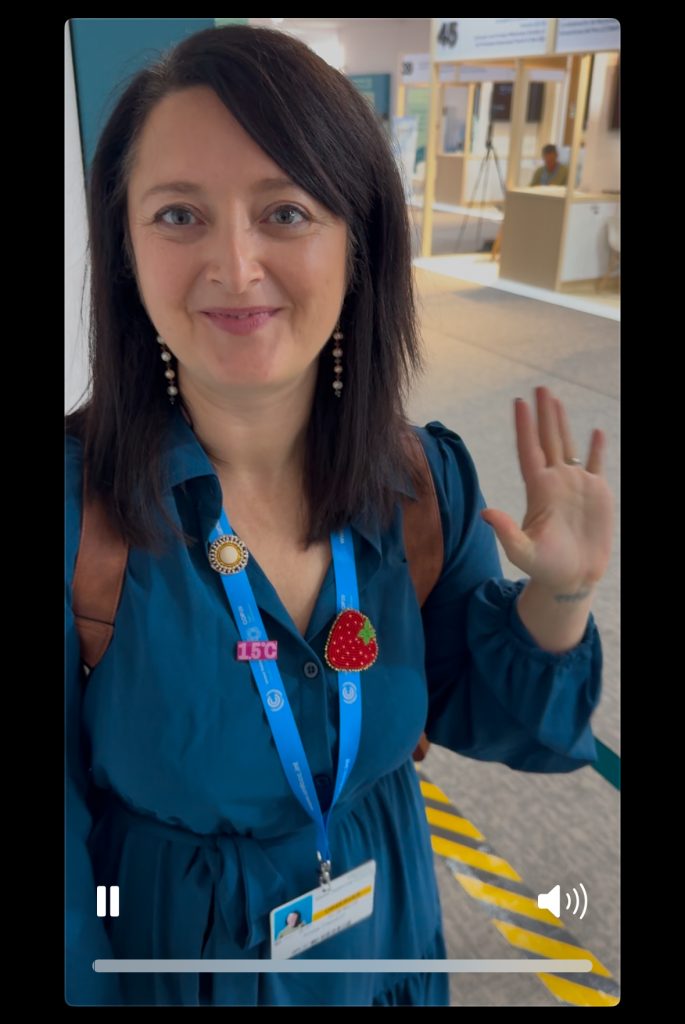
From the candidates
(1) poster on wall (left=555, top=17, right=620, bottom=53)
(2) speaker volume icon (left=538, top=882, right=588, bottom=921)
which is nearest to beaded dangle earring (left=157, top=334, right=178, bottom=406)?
(1) poster on wall (left=555, top=17, right=620, bottom=53)

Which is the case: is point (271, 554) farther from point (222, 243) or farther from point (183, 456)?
point (222, 243)

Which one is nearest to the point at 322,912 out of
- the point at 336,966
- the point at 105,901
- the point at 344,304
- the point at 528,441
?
the point at 336,966

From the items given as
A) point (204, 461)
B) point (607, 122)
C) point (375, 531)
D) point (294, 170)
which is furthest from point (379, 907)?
point (607, 122)

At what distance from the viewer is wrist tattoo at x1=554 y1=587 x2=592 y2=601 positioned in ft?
2.86

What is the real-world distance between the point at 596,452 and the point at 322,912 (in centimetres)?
61

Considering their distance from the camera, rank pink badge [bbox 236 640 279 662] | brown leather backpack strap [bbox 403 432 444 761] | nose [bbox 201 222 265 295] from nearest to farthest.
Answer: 1. nose [bbox 201 222 265 295]
2. pink badge [bbox 236 640 279 662]
3. brown leather backpack strap [bbox 403 432 444 761]

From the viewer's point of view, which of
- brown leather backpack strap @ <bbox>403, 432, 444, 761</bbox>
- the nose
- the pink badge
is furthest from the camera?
brown leather backpack strap @ <bbox>403, 432, 444, 761</bbox>

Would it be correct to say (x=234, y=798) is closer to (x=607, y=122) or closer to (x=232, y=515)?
(x=232, y=515)

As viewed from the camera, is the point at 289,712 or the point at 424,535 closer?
the point at 289,712

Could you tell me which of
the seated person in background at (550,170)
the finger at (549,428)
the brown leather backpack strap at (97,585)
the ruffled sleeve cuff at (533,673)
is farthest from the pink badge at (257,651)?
the seated person in background at (550,170)

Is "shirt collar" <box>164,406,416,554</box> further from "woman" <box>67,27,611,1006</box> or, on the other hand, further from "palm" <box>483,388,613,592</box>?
"palm" <box>483,388,613,592</box>

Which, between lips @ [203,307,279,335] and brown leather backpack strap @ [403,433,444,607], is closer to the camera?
lips @ [203,307,279,335]

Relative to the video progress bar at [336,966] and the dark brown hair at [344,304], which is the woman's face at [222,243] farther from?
the video progress bar at [336,966]

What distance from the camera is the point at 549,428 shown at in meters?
0.86
